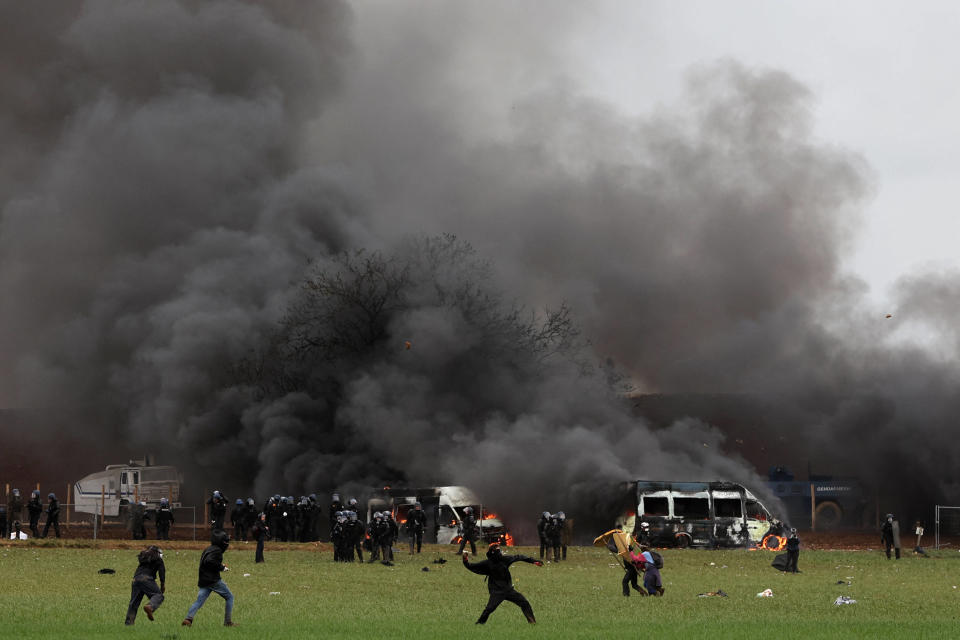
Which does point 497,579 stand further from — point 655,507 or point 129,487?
point 129,487

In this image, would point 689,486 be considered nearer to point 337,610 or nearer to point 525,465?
point 525,465

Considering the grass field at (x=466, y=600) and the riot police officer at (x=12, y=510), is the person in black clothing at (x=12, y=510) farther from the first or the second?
the grass field at (x=466, y=600)

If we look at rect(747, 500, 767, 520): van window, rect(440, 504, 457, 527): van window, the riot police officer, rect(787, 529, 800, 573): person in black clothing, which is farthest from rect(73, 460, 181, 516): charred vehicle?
rect(787, 529, 800, 573): person in black clothing

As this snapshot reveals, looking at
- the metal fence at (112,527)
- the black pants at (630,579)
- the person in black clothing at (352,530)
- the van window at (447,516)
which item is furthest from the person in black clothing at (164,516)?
the black pants at (630,579)

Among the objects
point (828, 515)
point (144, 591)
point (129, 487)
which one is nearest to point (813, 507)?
point (828, 515)

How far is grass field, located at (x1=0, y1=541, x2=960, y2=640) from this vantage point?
18188 mm

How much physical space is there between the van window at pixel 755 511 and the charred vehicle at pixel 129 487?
98.6 ft

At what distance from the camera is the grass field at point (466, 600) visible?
18.2m

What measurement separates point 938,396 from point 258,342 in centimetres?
3489

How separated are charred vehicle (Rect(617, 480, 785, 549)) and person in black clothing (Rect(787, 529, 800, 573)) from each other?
32.1ft

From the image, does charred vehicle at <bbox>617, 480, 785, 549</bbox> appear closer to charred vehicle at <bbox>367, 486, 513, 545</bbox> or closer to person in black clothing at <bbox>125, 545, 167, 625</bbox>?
charred vehicle at <bbox>367, 486, 513, 545</bbox>

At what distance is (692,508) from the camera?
141 ft

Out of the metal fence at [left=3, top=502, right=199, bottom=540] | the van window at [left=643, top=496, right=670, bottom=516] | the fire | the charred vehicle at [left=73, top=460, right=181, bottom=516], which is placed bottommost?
the fire

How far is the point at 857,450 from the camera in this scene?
63531mm
